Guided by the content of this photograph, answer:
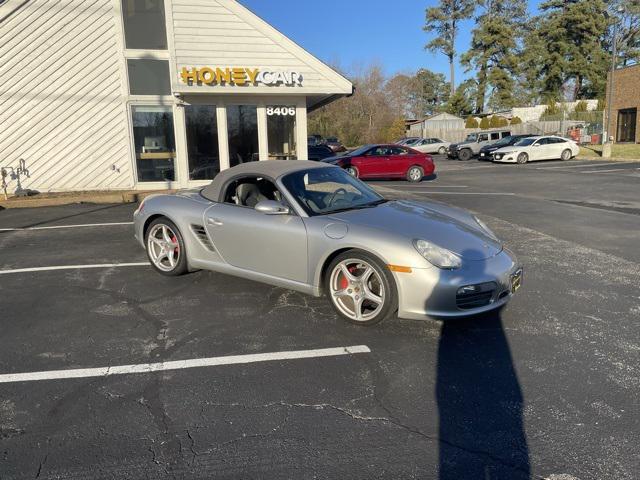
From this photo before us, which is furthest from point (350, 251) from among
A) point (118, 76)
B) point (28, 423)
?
point (118, 76)

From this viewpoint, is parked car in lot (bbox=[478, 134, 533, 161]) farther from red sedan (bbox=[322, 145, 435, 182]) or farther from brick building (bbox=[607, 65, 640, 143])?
brick building (bbox=[607, 65, 640, 143])

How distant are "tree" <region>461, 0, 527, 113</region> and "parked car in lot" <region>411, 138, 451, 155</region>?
24415mm

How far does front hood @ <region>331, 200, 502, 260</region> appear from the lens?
405 centimetres

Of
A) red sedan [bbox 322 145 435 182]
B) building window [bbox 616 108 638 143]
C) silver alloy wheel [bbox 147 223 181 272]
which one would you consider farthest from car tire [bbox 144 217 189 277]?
building window [bbox 616 108 638 143]

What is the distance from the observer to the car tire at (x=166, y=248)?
5.42m

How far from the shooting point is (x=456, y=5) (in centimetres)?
6262

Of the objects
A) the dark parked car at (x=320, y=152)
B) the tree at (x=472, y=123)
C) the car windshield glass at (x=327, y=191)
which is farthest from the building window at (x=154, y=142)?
the tree at (x=472, y=123)

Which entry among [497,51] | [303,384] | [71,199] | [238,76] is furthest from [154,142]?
[497,51]

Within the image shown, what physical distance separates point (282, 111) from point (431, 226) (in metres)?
10.4

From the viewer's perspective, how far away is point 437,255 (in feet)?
12.7

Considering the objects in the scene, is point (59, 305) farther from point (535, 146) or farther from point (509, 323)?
point (535, 146)

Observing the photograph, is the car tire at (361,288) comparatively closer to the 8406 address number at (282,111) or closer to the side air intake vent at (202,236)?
the side air intake vent at (202,236)

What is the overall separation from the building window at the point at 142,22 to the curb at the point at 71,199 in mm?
4008

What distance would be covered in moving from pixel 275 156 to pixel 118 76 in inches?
181
